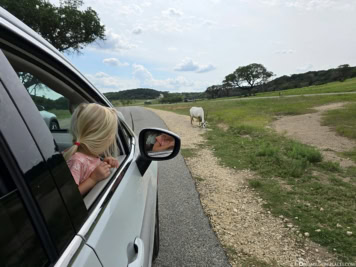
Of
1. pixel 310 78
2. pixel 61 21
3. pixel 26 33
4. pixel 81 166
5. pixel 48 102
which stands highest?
pixel 61 21

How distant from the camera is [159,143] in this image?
2076 mm

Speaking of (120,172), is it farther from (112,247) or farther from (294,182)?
(294,182)

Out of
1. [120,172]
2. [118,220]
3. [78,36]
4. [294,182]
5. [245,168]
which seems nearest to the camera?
[118,220]

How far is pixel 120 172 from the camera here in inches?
68.3

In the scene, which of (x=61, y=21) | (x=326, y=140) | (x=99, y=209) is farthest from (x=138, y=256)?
(x=61, y=21)

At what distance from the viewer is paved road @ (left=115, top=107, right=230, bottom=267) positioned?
278cm

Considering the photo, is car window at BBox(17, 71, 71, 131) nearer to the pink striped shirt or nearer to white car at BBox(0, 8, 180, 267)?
white car at BBox(0, 8, 180, 267)

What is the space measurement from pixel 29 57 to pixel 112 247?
3.21ft

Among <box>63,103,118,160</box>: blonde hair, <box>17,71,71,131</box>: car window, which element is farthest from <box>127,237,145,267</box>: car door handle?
<box>17,71,71,131</box>: car window

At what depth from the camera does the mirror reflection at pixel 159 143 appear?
199 cm

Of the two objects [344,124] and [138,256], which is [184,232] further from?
[344,124]

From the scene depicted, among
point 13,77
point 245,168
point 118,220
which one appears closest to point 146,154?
point 118,220

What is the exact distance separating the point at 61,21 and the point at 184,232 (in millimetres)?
21200

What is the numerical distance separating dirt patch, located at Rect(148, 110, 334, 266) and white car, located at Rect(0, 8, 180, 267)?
6.50ft
